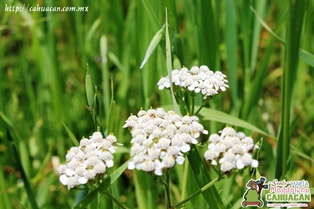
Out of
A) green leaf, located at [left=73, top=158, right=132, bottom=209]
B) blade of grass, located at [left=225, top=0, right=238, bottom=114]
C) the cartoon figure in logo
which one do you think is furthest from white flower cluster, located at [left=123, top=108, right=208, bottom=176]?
blade of grass, located at [left=225, top=0, right=238, bottom=114]

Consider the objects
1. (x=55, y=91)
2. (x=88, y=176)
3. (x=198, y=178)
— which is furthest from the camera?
(x=55, y=91)

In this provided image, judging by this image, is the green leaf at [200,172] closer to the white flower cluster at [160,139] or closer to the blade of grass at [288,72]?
the white flower cluster at [160,139]

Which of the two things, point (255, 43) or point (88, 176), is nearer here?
point (88, 176)

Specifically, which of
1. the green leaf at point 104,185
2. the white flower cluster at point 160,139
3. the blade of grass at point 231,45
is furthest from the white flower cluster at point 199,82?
the blade of grass at point 231,45

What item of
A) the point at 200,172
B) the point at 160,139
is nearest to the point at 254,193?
the point at 200,172

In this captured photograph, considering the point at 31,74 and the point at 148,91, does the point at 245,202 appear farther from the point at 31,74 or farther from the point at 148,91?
→ the point at 31,74

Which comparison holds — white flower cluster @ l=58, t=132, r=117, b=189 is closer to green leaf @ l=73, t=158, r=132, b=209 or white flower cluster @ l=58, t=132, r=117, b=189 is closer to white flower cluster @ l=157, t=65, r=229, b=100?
green leaf @ l=73, t=158, r=132, b=209

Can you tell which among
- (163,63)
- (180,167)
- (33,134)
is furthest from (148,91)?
(33,134)
